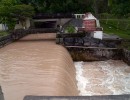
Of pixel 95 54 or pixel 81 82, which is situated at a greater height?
pixel 95 54

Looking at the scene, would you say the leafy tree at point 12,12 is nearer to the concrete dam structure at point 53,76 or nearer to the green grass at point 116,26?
the green grass at point 116,26

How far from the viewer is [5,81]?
12328 mm

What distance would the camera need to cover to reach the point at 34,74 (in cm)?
1330

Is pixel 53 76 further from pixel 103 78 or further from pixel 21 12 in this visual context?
pixel 21 12

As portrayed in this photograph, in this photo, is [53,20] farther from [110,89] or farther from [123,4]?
[110,89]

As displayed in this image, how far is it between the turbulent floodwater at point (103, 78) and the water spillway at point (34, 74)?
79 centimetres

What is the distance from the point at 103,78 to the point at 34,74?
4.53 meters

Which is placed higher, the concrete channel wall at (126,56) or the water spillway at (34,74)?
the water spillway at (34,74)

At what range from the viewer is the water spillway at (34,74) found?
10717 mm

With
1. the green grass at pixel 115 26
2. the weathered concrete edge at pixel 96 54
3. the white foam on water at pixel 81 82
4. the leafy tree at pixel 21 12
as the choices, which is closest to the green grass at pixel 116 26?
the green grass at pixel 115 26

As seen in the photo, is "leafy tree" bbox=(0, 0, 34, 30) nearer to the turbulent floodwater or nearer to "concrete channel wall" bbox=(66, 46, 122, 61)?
"concrete channel wall" bbox=(66, 46, 122, 61)

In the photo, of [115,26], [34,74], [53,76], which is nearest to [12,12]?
[115,26]

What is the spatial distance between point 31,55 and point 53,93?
8.72 meters

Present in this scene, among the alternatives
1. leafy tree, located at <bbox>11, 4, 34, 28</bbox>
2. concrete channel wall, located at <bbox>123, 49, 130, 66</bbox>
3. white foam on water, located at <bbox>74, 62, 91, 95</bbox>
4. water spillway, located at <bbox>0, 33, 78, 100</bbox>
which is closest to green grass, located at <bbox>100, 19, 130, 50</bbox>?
concrete channel wall, located at <bbox>123, 49, 130, 66</bbox>
